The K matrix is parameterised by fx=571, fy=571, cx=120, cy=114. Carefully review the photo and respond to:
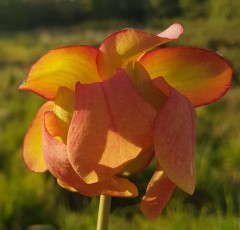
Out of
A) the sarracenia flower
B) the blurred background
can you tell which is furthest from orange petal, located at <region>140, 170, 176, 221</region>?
the blurred background

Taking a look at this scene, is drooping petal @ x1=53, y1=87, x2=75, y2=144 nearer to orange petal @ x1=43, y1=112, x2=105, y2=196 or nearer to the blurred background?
orange petal @ x1=43, y1=112, x2=105, y2=196

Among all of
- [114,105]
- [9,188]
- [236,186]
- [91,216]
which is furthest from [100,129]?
[236,186]

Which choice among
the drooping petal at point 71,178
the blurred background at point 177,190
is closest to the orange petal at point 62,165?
the drooping petal at point 71,178

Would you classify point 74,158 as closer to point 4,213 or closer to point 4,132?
point 4,213

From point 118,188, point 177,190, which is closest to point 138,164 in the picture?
point 118,188

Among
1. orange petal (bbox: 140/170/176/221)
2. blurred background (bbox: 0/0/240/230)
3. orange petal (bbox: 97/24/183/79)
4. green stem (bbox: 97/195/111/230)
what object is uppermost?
orange petal (bbox: 97/24/183/79)

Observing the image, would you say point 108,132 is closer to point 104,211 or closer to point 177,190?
point 104,211
